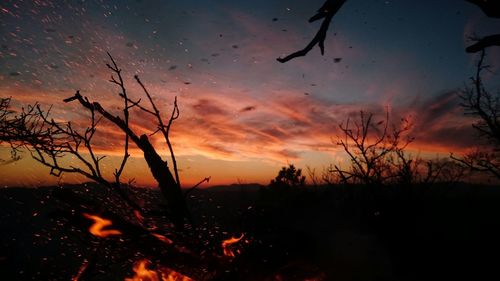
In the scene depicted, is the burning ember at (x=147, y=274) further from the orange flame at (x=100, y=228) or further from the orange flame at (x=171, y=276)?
the orange flame at (x=100, y=228)

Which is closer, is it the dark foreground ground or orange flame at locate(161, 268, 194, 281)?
the dark foreground ground

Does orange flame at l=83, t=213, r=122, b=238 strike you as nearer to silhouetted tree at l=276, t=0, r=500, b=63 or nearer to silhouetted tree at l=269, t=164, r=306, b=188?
silhouetted tree at l=276, t=0, r=500, b=63

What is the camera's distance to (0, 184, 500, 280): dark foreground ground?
Result: 339 cm

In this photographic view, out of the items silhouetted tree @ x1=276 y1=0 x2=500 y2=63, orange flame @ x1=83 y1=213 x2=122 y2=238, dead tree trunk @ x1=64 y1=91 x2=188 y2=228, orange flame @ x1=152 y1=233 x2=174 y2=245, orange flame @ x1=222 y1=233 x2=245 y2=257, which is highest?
silhouetted tree @ x1=276 y1=0 x2=500 y2=63

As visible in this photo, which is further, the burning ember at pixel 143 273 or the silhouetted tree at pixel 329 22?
the burning ember at pixel 143 273

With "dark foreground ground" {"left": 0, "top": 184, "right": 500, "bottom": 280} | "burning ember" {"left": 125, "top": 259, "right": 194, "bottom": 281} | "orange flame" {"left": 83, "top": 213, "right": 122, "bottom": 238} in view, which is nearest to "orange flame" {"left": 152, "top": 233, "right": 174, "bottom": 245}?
"dark foreground ground" {"left": 0, "top": 184, "right": 500, "bottom": 280}

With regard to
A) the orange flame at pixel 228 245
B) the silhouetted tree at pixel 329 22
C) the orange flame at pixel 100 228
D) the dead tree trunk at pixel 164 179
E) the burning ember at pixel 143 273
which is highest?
the silhouetted tree at pixel 329 22

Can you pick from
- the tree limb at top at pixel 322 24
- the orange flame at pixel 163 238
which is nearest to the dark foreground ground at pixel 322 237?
the orange flame at pixel 163 238

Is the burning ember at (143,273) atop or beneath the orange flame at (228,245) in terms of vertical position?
beneath

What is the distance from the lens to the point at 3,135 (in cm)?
818

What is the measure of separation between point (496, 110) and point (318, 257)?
20.6 metres

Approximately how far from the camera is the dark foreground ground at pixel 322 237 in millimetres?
3387

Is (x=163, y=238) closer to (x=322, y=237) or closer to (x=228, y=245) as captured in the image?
(x=228, y=245)

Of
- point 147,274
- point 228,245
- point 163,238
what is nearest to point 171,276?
point 147,274
